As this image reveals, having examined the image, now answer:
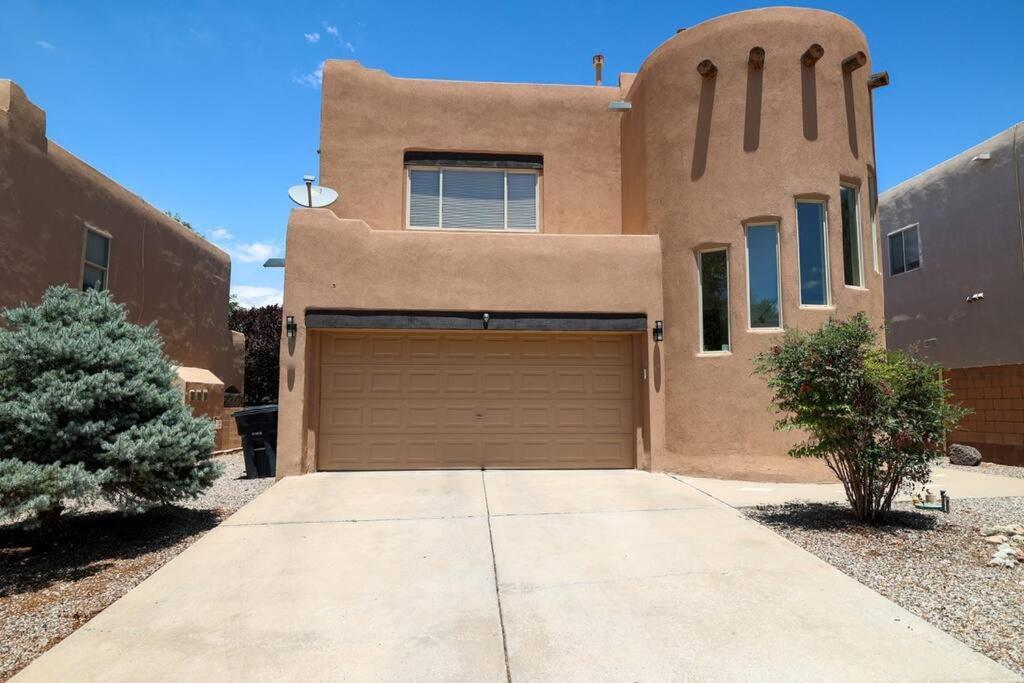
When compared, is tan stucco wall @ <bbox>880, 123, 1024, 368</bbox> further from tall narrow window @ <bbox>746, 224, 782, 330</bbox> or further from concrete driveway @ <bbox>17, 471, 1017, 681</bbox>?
concrete driveway @ <bbox>17, 471, 1017, 681</bbox>

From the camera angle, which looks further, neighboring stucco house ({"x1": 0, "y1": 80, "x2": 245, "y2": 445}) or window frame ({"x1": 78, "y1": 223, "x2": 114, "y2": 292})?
window frame ({"x1": 78, "y1": 223, "x2": 114, "y2": 292})

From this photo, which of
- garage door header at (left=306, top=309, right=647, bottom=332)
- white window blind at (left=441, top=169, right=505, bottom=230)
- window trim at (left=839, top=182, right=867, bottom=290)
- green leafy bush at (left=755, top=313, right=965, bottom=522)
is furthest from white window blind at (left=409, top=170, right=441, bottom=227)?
green leafy bush at (left=755, top=313, right=965, bottom=522)

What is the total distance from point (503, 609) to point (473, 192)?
358 inches

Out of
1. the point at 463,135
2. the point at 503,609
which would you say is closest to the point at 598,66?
the point at 463,135

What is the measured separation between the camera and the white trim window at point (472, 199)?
12.1 metres

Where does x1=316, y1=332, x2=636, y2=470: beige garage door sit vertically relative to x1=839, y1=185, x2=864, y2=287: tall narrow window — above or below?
below

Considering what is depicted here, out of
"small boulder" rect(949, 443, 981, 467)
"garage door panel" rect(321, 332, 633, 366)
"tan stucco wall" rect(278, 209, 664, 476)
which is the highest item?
"tan stucco wall" rect(278, 209, 664, 476)

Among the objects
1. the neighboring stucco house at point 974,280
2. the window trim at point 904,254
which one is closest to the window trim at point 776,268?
the neighboring stucco house at point 974,280

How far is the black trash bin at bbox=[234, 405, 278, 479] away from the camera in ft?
33.9

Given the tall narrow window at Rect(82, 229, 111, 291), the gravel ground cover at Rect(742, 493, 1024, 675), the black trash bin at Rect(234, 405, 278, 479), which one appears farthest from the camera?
the tall narrow window at Rect(82, 229, 111, 291)

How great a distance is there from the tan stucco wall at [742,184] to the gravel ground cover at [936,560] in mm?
→ 2138

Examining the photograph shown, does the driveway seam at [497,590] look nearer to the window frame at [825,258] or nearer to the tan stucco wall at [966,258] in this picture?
the window frame at [825,258]

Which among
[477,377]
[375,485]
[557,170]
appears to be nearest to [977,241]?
[557,170]

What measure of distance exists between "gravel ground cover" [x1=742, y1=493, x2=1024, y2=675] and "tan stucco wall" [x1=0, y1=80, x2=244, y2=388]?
12564mm
